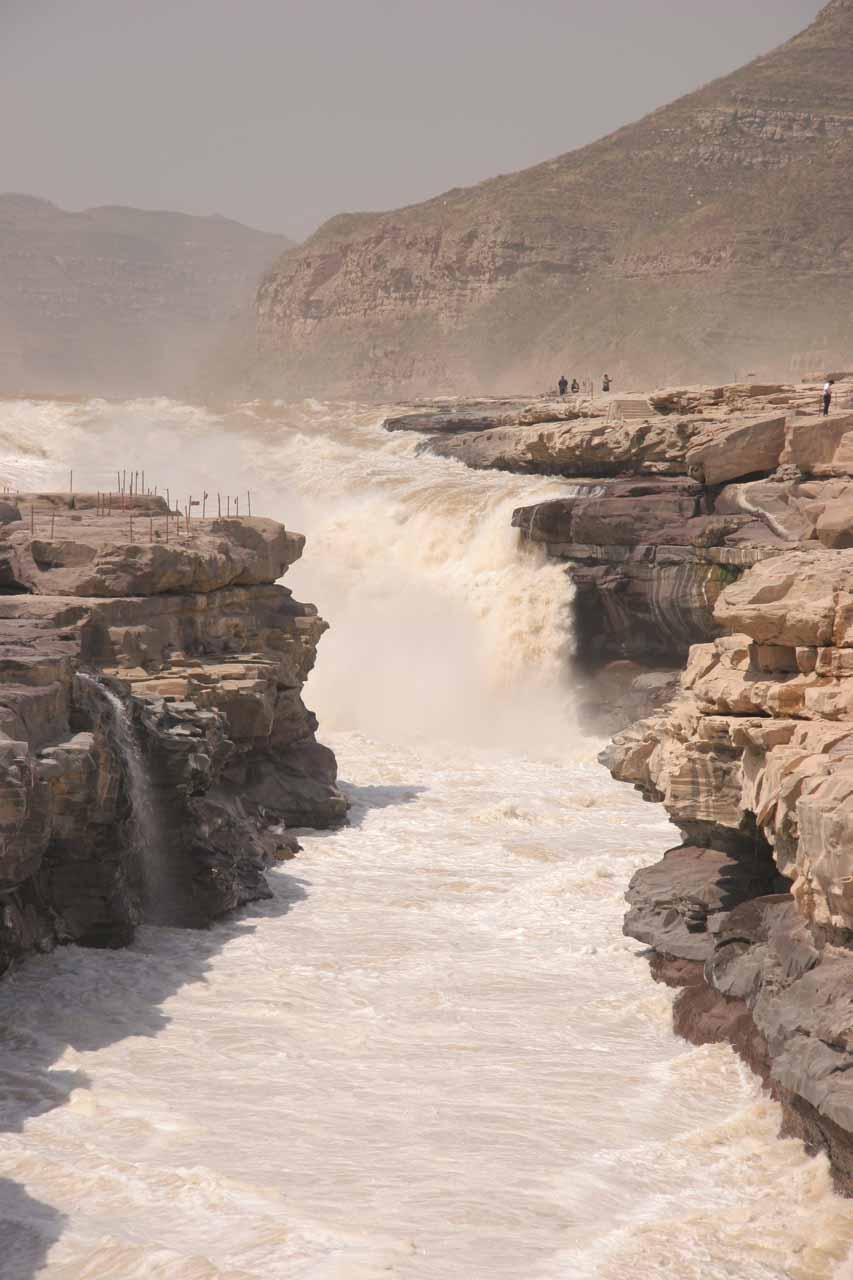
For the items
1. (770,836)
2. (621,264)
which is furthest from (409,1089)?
(621,264)

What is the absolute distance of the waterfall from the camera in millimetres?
16344

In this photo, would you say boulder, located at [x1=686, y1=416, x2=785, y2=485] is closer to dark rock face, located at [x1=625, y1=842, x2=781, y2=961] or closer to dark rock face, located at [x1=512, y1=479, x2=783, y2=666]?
dark rock face, located at [x1=512, y1=479, x2=783, y2=666]

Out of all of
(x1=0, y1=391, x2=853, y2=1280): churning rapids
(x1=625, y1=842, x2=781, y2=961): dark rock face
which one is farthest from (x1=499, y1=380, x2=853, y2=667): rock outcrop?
(x1=625, y1=842, x2=781, y2=961): dark rock face

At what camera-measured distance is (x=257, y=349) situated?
351 ft

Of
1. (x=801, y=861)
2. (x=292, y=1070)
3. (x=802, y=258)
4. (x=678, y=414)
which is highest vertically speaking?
(x=802, y=258)

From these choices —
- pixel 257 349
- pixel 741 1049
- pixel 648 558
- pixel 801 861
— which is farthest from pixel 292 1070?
pixel 257 349

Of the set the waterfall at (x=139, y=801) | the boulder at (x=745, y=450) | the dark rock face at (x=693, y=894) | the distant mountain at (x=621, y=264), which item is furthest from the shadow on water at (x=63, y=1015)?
the distant mountain at (x=621, y=264)

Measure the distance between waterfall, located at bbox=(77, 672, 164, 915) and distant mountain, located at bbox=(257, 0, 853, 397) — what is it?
64.2m

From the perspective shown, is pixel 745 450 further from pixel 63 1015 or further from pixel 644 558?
pixel 63 1015

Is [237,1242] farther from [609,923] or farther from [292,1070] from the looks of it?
[609,923]

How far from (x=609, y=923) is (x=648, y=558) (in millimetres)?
14304

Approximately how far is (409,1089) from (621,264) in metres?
86.3

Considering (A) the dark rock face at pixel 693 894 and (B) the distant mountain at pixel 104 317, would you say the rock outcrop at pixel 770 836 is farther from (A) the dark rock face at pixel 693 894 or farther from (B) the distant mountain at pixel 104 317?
(B) the distant mountain at pixel 104 317

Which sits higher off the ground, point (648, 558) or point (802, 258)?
point (802, 258)
